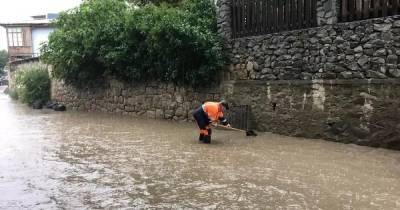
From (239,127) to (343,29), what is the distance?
13.0ft

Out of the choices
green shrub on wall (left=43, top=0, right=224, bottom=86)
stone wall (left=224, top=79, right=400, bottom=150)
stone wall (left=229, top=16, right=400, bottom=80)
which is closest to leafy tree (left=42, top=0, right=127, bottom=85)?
green shrub on wall (left=43, top=0, right=224, bottom=86)

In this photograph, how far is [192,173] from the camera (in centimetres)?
780

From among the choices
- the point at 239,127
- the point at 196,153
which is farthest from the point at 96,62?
the point at 196,153

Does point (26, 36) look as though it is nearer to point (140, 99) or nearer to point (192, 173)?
point (140, 99)

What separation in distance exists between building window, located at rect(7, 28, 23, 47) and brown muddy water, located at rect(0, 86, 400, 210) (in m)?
30.6

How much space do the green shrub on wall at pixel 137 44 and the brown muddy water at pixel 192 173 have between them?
2.51 m

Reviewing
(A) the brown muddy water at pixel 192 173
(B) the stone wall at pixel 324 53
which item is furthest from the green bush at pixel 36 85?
(B) the stone wall at pixel 324 53

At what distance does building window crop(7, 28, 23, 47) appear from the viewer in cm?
4006

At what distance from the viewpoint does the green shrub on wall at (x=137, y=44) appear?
1334cm

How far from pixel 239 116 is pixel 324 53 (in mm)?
3014

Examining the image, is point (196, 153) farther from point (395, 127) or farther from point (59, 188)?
point (395, 127)

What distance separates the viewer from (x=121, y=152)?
1004 cm

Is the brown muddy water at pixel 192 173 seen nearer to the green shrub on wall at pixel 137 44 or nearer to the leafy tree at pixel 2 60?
the green shrub on wall at pixel 137 44

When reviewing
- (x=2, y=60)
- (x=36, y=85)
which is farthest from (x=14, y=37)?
(x=2, y=60)
